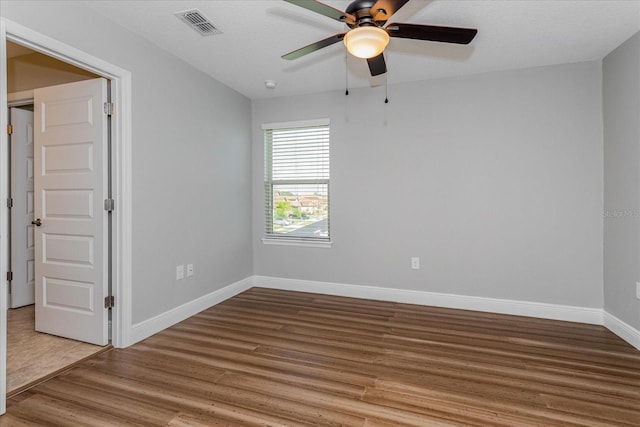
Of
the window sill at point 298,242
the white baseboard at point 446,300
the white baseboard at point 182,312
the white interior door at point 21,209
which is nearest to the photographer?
the white baseboard at point 182,312

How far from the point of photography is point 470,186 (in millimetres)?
3682

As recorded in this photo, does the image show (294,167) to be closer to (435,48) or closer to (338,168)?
(338,168)

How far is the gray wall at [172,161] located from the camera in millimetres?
2504

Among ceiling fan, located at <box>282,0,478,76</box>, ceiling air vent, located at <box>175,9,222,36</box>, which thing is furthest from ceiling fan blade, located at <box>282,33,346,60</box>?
ceiling air vent, located at <box>175,9,222,36</box>

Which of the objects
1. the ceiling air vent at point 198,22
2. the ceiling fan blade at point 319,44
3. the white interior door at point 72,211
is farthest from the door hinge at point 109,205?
the ceiling fan blade at point 319,44

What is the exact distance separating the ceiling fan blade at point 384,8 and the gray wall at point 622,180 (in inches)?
89.3

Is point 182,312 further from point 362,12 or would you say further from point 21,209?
point 362,12

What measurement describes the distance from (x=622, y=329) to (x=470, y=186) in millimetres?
1773

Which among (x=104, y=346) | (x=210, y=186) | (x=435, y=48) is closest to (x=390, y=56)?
(x=435, y=48)

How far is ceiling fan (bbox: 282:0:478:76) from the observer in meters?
1.82

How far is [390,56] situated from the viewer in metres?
3.23

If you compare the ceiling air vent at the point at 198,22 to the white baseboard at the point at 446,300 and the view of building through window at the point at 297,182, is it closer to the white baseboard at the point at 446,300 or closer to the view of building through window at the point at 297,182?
the view of building through window at the point at 297,182

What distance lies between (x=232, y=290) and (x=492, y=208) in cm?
310

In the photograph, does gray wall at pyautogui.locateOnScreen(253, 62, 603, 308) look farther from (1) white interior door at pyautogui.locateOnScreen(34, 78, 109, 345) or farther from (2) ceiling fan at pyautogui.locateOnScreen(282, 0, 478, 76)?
(1) white interior door at pyautogui.locateOnScreen(34, 78, 109, 345)
